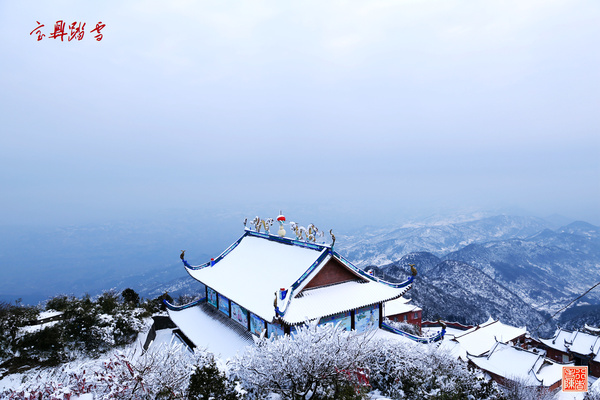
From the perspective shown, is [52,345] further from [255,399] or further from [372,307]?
[372,307]

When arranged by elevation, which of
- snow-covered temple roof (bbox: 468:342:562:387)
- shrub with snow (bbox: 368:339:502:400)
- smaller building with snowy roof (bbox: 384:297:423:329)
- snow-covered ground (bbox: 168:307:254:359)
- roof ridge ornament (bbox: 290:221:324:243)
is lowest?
smaller building with snowy roof (bbox: 384:297:423:329)

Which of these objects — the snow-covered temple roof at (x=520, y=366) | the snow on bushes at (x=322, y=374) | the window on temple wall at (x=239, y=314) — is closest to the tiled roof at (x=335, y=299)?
the snow on bushes at (x=322, y=374)

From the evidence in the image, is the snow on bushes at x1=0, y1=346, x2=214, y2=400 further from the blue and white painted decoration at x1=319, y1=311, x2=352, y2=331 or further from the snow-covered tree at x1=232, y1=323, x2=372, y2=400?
the blue and white painted decoration at x1=319, y1=311, x2=352, y2=331

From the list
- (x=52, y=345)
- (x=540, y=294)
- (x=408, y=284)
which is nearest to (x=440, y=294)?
(x=408, y=284)

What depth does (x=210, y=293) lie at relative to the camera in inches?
998

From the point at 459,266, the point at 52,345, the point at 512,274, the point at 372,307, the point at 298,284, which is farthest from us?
the point at 512,274

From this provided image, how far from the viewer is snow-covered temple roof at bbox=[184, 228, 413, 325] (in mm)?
17203

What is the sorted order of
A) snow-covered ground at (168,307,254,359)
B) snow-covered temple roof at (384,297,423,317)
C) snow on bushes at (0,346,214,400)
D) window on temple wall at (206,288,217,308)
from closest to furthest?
snow on bushes at (0,346,214,400), snow-covered ground at (168,307,254,359), window on temple wall at (206,288,217,308), snow-covered temple roof at (384,297,423,317)

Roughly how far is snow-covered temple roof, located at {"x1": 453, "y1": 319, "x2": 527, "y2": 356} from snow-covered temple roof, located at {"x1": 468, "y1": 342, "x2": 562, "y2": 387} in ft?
28.5

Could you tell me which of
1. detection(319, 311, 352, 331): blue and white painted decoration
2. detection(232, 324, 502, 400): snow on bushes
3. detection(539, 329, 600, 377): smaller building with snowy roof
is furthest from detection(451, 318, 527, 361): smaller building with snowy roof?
detection(232, 324, 502, 400): snow on bushes

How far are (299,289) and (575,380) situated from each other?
812 inches

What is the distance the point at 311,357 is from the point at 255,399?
2.42m

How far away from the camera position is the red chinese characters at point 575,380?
21797mm

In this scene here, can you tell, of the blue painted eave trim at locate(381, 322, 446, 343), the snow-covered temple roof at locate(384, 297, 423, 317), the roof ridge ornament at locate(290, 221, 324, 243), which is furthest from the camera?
the snow-covered temple roof at locate(384, 297, 423, 317)
